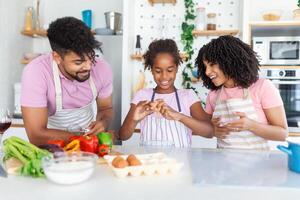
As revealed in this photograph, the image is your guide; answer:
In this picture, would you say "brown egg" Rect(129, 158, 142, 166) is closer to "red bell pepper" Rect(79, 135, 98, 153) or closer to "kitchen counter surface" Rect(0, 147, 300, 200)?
"kitchen counter surface" Rect(0, 147, 300, 200)

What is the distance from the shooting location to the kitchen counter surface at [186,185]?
741mm

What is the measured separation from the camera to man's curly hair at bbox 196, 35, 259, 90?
4.37 feet

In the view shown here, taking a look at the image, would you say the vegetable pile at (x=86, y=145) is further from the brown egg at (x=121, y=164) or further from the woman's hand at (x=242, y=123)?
the woman's hand at (x=242, y=123)

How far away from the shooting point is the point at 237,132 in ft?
4.42

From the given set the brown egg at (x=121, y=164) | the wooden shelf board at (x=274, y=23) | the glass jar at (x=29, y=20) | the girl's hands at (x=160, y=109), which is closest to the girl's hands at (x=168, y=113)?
the girl's hands at (x=160, y=109)

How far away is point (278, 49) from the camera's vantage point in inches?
96.4

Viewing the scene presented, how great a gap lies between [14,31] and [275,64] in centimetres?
230

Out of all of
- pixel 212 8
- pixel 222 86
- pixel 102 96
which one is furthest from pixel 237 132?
pixel 212 8

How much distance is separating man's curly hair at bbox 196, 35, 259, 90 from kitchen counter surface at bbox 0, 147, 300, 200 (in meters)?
0.46

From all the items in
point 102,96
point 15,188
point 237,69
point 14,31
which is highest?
point 14,31

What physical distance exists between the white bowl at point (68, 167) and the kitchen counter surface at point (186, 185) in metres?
0.02

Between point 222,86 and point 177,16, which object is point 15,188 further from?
point 177,16

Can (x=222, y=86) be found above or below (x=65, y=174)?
above

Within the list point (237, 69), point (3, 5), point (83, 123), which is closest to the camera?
point (237, 69)
